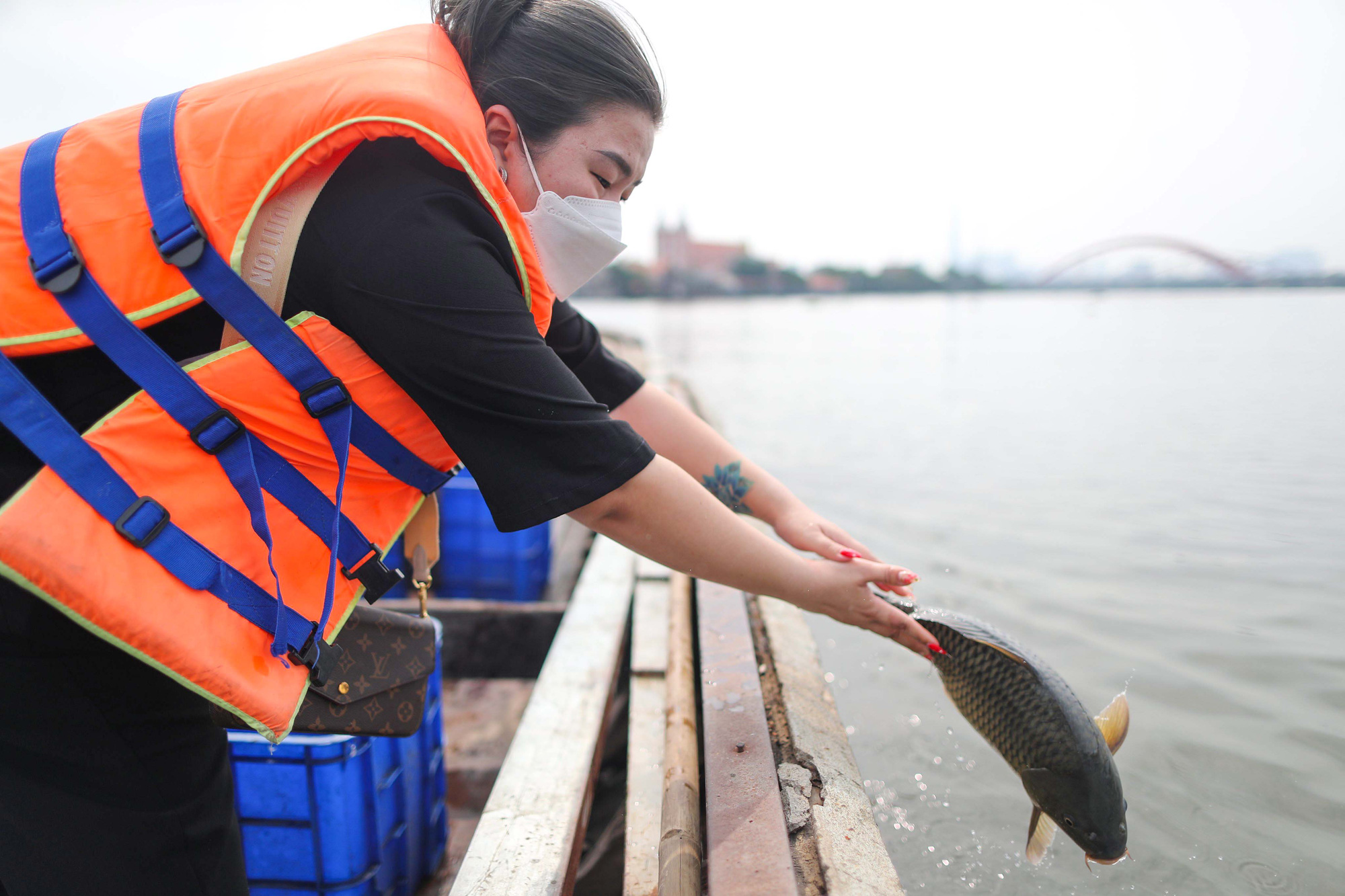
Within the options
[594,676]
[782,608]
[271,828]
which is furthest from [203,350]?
[782,608]

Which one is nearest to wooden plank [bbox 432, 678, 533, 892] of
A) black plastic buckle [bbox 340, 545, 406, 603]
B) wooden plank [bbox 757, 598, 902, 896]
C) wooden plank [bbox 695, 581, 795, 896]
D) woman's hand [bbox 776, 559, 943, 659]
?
wooden plank [bbox 695, 581, 795, 896]

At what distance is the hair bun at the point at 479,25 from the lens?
1281 mm

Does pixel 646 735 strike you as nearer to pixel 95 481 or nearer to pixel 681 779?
pixel 681 779

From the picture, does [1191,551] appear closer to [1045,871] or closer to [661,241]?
[1045,871]

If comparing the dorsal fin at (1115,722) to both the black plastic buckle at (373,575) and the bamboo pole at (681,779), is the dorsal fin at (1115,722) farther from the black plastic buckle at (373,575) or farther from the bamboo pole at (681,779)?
the black plastic buckle at (373,575)

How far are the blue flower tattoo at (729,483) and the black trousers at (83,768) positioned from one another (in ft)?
4.22

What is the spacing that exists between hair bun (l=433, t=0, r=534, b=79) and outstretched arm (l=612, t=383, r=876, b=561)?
0.92 meters

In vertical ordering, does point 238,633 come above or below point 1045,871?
above

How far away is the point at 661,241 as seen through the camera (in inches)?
3649

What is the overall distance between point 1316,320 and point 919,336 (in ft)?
53.0

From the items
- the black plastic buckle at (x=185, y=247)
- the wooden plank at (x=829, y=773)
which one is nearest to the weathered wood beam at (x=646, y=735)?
the wooden plank at (x=829, y=773)

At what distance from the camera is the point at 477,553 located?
12.4 feet

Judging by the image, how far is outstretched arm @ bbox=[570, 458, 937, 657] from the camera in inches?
47.7

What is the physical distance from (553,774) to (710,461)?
2.91 ft
